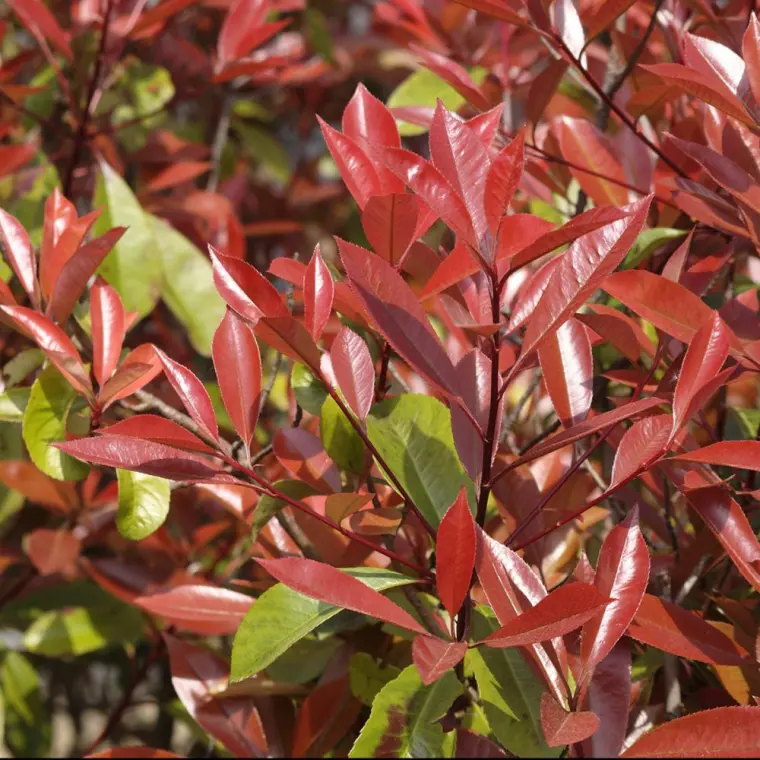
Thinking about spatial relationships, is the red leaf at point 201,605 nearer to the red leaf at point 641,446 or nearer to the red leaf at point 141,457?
the red leaf at point 141,457

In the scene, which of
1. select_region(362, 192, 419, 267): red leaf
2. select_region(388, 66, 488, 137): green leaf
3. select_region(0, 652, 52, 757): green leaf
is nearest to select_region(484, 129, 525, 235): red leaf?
select_region(362, 192, 419, 267): red leaf

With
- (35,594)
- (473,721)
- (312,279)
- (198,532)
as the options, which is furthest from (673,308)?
(35,594)

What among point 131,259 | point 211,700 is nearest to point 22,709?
point 211,700

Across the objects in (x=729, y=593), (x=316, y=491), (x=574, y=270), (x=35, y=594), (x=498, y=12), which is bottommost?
(x=35, y=594)

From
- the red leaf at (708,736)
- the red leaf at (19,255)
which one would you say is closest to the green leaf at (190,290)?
the red leaf at (19,255)

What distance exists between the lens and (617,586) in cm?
68

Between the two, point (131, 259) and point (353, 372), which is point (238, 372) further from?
point (131, 259)

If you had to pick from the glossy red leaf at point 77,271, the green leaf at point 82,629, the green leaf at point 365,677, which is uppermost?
the glossy red leaf at point 77,271

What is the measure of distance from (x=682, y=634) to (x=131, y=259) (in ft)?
2.81

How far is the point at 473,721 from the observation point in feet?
2.85

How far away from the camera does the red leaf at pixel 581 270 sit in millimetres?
633

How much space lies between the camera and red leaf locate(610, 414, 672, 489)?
2.19 feet

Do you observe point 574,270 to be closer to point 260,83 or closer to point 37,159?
point 37,159

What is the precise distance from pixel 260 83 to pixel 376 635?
135cm
